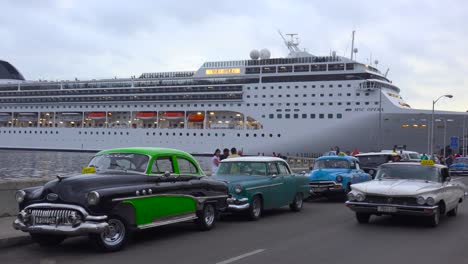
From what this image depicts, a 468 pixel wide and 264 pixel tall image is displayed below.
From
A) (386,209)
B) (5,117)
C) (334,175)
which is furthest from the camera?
(5,117)

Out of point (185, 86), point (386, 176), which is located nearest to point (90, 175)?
point (386, 176)

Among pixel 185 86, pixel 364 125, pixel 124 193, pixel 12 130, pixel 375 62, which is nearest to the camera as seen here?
pixel 124 193

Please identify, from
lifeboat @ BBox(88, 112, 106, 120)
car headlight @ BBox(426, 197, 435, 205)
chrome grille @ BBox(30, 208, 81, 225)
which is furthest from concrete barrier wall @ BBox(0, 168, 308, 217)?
lifeboat @ BBox(88, 112, 106, 120)

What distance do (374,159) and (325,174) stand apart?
5910 mm

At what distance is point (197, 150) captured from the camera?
66.3 metres

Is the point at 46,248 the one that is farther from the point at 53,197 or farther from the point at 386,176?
the point at 386,176

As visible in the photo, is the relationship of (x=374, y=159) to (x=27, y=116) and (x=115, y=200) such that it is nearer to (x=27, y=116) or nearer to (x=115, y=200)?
(x=115, y=200)

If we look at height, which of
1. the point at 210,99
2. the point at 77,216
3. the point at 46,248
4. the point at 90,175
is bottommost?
the point at 46,248

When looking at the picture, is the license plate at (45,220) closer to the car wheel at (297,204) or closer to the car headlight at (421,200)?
the car headlight at (421,200)

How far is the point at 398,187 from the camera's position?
1104cm

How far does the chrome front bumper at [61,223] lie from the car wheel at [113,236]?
0.30 meters

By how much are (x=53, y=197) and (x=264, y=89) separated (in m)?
56.4

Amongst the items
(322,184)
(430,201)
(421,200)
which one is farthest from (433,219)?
(322,184)

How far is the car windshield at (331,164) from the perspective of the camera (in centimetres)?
1739
